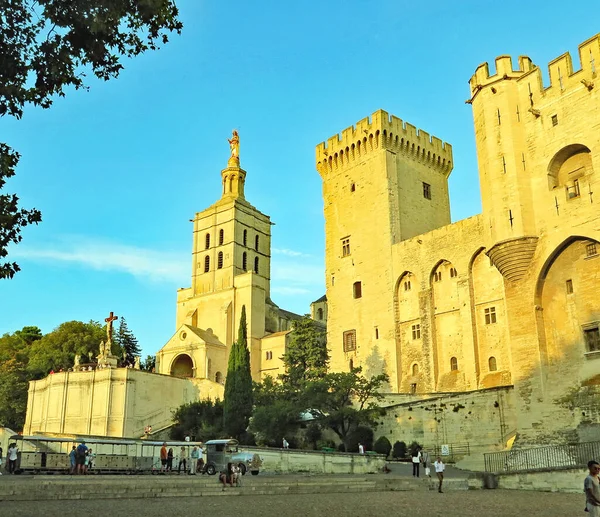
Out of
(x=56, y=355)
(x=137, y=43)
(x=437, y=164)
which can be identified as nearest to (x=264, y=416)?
(x=437, y=164)

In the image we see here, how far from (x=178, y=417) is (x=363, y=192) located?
21181mm

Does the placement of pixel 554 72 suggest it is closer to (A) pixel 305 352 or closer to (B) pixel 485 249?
(B) pixel 485 249

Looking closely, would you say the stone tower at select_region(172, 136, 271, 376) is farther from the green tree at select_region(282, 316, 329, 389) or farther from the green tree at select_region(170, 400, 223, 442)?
the green tree at select_region(170, 400, 223, 442)

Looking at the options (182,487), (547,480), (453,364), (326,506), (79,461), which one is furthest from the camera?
(453,364)

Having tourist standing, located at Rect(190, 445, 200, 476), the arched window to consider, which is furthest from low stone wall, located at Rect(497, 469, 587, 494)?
the arched window

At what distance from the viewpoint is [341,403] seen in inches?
1363

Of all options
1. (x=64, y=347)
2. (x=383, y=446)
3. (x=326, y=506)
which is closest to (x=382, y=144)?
(x=383, y=446)

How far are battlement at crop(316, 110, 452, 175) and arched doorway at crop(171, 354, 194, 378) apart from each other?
22.9m

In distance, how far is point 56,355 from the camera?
6169cm

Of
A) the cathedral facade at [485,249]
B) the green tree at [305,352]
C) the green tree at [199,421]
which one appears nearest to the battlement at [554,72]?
the cathedral facade at [485,249]

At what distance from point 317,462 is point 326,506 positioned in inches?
532

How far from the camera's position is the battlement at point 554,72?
2606 cm

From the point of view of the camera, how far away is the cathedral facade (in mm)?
25266

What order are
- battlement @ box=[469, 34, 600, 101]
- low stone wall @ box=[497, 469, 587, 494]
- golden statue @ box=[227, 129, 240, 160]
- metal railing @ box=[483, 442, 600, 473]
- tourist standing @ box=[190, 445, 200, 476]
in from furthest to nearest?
golden statue @ box=[227, 129, 240, 160]
tourist standing @ box=[190, 445, 200, 476]
battlement @ box=[469, 34, 600, 101]
metal railing @ box=[483, 442, 600, 473]
low stone wall @ box=[497, 469, 587, 494]
